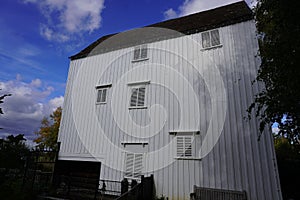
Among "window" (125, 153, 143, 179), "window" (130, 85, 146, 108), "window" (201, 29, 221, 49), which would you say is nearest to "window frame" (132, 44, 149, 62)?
"window" (130, 85, 146, 108)

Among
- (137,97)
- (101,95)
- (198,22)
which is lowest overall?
(137,97)

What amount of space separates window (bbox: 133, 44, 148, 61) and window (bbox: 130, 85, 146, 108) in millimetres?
2117

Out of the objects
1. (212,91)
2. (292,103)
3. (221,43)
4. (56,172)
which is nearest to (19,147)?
(292,103)

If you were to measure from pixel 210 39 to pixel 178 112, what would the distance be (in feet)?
15.0

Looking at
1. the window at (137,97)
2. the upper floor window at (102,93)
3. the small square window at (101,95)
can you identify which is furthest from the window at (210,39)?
the small square window at (101,95)

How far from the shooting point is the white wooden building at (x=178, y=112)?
7.70 meters

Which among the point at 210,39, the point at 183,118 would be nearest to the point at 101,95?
the point at 183,118

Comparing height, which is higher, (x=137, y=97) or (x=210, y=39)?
(x=210, y=39)

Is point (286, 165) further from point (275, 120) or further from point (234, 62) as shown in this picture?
point (275, 120)

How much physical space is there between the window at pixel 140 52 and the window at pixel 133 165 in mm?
6043

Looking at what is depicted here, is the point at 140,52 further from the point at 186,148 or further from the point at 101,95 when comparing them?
the point at 186,148

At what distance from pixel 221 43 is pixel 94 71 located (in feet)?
28.3

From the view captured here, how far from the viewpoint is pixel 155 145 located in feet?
30.4

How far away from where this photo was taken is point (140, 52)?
11703 mm
